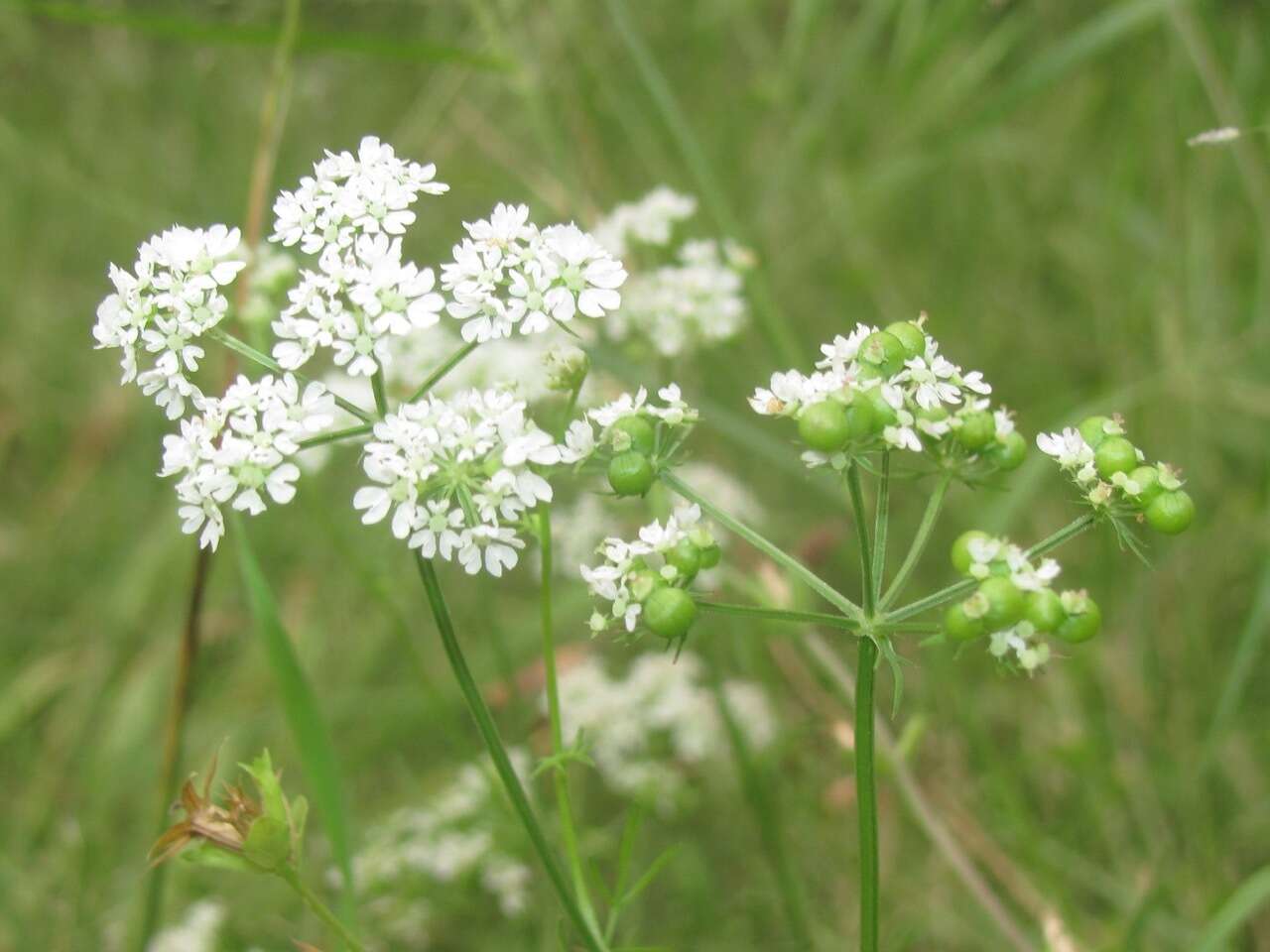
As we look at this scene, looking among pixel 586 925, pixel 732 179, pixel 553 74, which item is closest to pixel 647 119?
pixel 553 74

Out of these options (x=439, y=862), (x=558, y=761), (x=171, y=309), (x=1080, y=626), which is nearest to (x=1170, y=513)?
(x=1080, y=626)

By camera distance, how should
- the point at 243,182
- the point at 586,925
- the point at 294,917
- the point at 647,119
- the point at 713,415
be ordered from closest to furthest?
the point at 586,925 → the point at 713,415 → the point at 294,917 → the point at 647,119 → the point at 243,182

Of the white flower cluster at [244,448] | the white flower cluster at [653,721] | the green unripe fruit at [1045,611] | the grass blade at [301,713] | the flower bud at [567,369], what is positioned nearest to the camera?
the green unripe fruit at [1045,611]

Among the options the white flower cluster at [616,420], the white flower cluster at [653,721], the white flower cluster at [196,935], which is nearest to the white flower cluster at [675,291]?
the white flower cluster at [653,721]

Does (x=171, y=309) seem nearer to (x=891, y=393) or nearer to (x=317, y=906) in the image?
(x=317, y=906)

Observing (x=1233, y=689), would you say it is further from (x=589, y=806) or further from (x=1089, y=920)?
(x=589, y=806)

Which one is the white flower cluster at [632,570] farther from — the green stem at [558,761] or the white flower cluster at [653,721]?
the white flower cluster at [653,721]

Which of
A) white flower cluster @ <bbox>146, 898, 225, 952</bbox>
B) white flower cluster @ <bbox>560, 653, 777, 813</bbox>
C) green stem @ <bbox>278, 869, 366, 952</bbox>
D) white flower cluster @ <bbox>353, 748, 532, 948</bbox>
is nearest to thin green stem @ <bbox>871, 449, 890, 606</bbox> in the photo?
green stem @ <bbox>278, 869, 366, 952</bbox>
